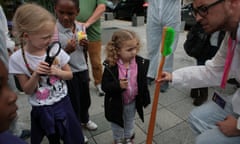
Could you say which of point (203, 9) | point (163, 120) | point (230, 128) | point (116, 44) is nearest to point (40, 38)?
point (116, 44)

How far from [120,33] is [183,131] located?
1.33 m

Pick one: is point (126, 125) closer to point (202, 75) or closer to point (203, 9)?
point (202, 75)

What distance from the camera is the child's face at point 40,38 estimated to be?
1.37 meters

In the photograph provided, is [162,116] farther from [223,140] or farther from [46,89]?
[46,89]

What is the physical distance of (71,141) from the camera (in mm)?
1585

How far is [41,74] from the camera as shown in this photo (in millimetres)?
1364

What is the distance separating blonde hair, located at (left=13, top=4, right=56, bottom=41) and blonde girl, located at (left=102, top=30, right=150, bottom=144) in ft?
1.92

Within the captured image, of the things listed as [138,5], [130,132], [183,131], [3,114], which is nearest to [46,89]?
[3,114]

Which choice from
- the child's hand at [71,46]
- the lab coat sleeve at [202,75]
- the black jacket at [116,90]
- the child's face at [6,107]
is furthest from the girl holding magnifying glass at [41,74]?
the lab coat sleeve at [202,75]

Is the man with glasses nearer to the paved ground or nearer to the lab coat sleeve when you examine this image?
the lab coat sleeve

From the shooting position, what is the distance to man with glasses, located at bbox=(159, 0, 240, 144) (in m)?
1.24

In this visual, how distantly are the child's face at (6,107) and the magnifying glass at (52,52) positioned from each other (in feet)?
2.19

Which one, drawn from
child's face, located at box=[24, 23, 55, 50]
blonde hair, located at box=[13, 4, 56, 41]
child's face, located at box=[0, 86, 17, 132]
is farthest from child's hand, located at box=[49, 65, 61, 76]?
child's face, located at box=[0, 86, 17, 132]

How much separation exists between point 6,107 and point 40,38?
75cm
